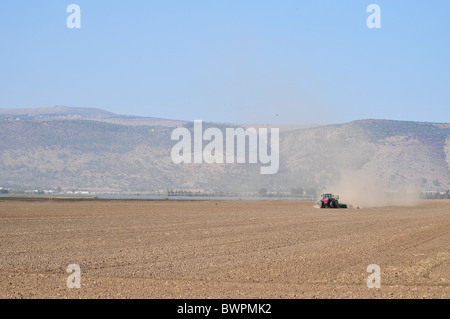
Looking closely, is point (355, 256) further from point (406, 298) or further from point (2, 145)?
point (2, 145)

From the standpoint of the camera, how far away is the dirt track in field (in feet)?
46.4

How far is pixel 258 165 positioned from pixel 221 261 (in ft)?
485

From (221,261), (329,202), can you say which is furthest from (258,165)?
(221,261)

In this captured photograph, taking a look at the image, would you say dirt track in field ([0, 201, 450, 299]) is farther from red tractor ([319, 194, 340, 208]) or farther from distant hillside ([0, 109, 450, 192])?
distant hillside ([0, 109, 450, 192])

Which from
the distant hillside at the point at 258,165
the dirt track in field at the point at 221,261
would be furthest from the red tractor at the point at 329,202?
the distant hillside at the point at 258,165

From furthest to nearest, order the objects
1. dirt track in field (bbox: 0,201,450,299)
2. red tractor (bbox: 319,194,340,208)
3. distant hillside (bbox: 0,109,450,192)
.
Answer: distant hillside (bbox: 0,109,450,192)
red tractor (bbox: 319,194,340,208)
dirt track in field (bbox: 0,201,450,299)

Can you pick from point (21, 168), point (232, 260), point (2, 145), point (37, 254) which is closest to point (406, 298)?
point (232, 260)

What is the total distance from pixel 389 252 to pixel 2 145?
18515 centimetres

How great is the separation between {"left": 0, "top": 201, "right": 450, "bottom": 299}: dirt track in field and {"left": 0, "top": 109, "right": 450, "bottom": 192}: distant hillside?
114 metres

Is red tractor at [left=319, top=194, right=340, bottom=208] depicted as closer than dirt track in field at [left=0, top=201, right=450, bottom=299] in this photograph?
No

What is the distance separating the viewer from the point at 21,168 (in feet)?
589

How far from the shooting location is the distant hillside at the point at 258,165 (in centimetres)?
15425

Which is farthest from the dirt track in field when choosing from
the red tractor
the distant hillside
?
the distant hillside
